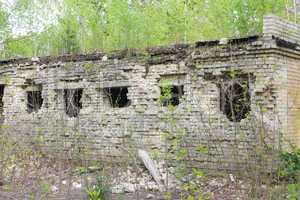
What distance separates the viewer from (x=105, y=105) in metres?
11.2

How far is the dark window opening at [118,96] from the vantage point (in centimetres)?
1130

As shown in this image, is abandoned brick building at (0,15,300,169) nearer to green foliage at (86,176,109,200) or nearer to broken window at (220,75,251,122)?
broken window at (220,75,251,122)

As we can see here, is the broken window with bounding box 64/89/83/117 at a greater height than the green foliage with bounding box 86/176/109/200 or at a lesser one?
greater

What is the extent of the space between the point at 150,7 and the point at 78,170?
10.5m

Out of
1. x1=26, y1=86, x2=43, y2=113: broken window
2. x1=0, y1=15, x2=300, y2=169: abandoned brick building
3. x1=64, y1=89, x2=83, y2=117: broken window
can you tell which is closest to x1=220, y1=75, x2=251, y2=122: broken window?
x1=0, y1=15, x2=300, y2=169: abandoned brick building

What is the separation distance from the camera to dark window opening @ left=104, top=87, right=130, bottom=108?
Answer: 37.1ft

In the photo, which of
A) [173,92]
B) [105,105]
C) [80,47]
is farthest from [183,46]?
[80,47]

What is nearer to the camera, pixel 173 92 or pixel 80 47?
pixel 173 92

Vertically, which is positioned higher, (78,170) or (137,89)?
(137,89)

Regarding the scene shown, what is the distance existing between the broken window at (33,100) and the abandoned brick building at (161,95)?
0.03 metres

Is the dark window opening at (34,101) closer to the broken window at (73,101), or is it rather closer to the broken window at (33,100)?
the broken window at (33,100)

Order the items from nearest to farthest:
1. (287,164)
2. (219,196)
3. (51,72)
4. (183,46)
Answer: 1. (219,196)
2. (287,164)
3. (183,46)
4. (51,72)

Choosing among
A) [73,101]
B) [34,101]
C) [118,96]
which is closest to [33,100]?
[34,101]

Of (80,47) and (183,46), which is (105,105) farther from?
(80,47)
